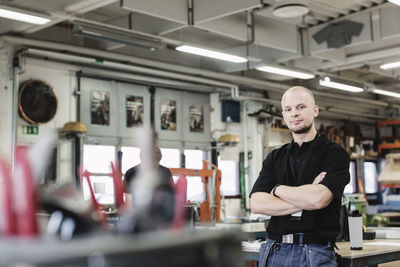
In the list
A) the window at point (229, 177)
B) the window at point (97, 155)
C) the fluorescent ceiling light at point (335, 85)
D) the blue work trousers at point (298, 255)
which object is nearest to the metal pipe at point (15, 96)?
the window at point (97, 155)

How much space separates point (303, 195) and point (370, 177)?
1267 centimetres

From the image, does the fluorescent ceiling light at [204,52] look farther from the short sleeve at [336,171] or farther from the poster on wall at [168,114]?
the short sleeve at [336,171]

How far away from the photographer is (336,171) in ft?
7.95

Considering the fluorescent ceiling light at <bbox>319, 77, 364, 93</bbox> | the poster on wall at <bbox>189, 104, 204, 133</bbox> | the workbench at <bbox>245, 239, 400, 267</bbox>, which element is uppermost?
the fluorescent ceiling light at <bbox>319, 77, 364, 93</bbox>

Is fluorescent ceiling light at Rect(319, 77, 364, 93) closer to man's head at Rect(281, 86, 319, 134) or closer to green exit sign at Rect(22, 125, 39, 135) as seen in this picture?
green exit sign at Rect(22, 125, 39, 135)

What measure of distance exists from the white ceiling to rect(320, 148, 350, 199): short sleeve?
350cm

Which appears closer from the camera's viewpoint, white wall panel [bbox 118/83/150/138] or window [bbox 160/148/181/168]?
white wall panel [bbox 118/83/150/138]

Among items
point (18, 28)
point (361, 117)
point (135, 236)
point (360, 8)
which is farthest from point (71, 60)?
point (361, 117)

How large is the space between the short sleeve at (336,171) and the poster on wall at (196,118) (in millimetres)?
7210

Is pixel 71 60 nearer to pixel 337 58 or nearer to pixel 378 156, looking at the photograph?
pixel 337 58

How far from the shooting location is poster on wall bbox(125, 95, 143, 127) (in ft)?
28.2

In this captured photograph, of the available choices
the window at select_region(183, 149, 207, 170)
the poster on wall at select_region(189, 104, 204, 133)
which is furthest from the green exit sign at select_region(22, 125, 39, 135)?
the poster on wall at select_region(189, 104, 204, 133)

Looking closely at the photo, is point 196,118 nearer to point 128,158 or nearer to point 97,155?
point 128,158

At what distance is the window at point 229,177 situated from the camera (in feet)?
33.1
